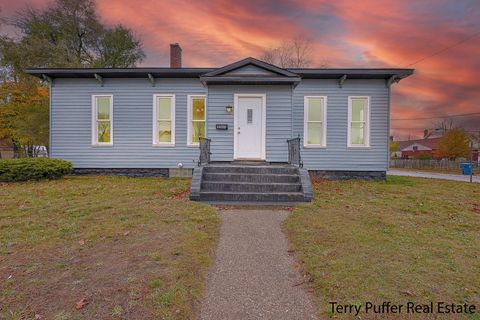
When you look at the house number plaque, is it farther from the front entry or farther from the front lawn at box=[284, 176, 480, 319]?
the front lawn at box=[284, 176, 480, 319]

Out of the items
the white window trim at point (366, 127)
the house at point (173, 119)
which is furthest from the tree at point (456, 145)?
the white window trim at point (366, 127)

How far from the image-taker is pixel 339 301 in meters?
2.75

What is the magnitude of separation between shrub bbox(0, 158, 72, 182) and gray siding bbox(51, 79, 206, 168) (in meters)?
1.28

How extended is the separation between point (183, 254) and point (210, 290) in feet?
3.01

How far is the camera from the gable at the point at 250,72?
31.7 feet

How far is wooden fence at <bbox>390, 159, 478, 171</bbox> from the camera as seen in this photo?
3095cm

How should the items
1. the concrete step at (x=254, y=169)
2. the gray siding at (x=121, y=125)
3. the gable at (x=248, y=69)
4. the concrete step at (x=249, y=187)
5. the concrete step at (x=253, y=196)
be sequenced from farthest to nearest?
the gray siding at (x=121, y=125)
the gable at (x=248, y=69)
the concrete step at (x=254, y=169)
the concrete step at (x=249, y=187)
the concrete step at (x=253, y=196)

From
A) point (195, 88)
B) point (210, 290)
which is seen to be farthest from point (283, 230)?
point (195, 88)

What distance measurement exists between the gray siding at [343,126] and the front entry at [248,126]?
2.02 metres

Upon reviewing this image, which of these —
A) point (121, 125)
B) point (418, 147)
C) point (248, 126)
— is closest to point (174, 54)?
point (121, 125)

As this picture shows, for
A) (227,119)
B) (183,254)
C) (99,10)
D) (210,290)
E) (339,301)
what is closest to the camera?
(339,301)

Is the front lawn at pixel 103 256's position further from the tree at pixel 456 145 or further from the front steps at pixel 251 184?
the tree at pixel 456 145

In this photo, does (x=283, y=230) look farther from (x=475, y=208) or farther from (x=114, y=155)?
(x=114, y=155)

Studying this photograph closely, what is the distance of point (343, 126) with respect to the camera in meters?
11.4
